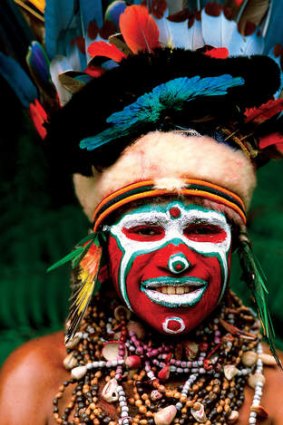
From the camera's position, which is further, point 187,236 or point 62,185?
point 62,185

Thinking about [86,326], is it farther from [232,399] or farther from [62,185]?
[62,185]

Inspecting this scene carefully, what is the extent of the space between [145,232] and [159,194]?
0.52 feet

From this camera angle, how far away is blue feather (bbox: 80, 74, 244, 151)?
2.13 metres

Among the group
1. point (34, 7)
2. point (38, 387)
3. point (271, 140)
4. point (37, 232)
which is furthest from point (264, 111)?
point (37, 232)

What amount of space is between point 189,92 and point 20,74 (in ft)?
2.63

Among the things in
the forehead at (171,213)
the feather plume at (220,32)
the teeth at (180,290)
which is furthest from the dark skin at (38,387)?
the feather plume at (220,32)

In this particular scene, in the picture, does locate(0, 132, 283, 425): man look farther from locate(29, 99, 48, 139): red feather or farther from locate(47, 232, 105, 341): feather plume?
locate(29, 99, 48, 139): red feather

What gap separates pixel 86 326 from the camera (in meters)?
2.45

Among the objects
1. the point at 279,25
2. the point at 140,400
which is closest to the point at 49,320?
the point at 140,400

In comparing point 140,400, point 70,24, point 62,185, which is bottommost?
point 62,185

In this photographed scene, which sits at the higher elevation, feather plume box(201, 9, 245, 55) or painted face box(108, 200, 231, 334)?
feather plume box(201, 9, 245, 55)

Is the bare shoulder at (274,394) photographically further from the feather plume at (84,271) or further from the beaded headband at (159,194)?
the feather plume at (84,271)

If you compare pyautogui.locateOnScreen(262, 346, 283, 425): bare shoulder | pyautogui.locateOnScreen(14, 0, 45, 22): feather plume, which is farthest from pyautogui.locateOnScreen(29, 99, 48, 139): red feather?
pyautogui.locateOnScreen(262, 346, 283, 425): bare shoulder

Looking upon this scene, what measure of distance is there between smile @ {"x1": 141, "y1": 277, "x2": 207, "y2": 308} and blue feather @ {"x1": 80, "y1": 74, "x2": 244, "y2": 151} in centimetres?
54
